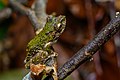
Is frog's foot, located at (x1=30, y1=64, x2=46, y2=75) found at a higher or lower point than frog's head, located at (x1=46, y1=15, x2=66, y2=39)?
lower

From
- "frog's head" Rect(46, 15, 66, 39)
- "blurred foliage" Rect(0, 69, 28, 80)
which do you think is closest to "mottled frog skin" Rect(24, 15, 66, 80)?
"frog's head" Rect(46, 15, 66, 39)

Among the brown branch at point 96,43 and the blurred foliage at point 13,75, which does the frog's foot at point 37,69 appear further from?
the blurred foliage at point 13,75

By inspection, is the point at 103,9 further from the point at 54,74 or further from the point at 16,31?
the point at 54,74

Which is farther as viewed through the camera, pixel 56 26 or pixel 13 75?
pixel 13 75

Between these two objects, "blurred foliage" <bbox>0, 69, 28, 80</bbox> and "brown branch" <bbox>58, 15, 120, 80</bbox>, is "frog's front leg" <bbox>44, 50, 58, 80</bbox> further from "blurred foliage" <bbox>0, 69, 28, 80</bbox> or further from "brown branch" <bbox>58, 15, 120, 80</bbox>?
"blurred foliage" <bbox>0, 69, 28, 80</bbox>

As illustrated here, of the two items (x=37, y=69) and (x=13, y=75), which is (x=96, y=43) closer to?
(x=37, y=69)

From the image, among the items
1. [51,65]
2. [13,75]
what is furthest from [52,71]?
[13,75]

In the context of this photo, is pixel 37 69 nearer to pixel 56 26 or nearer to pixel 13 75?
pixel 56 26

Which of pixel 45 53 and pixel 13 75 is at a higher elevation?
pixel 45 53

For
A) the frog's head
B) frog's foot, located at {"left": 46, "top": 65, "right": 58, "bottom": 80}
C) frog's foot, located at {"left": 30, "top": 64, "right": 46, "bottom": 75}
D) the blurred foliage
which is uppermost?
the frog's head
